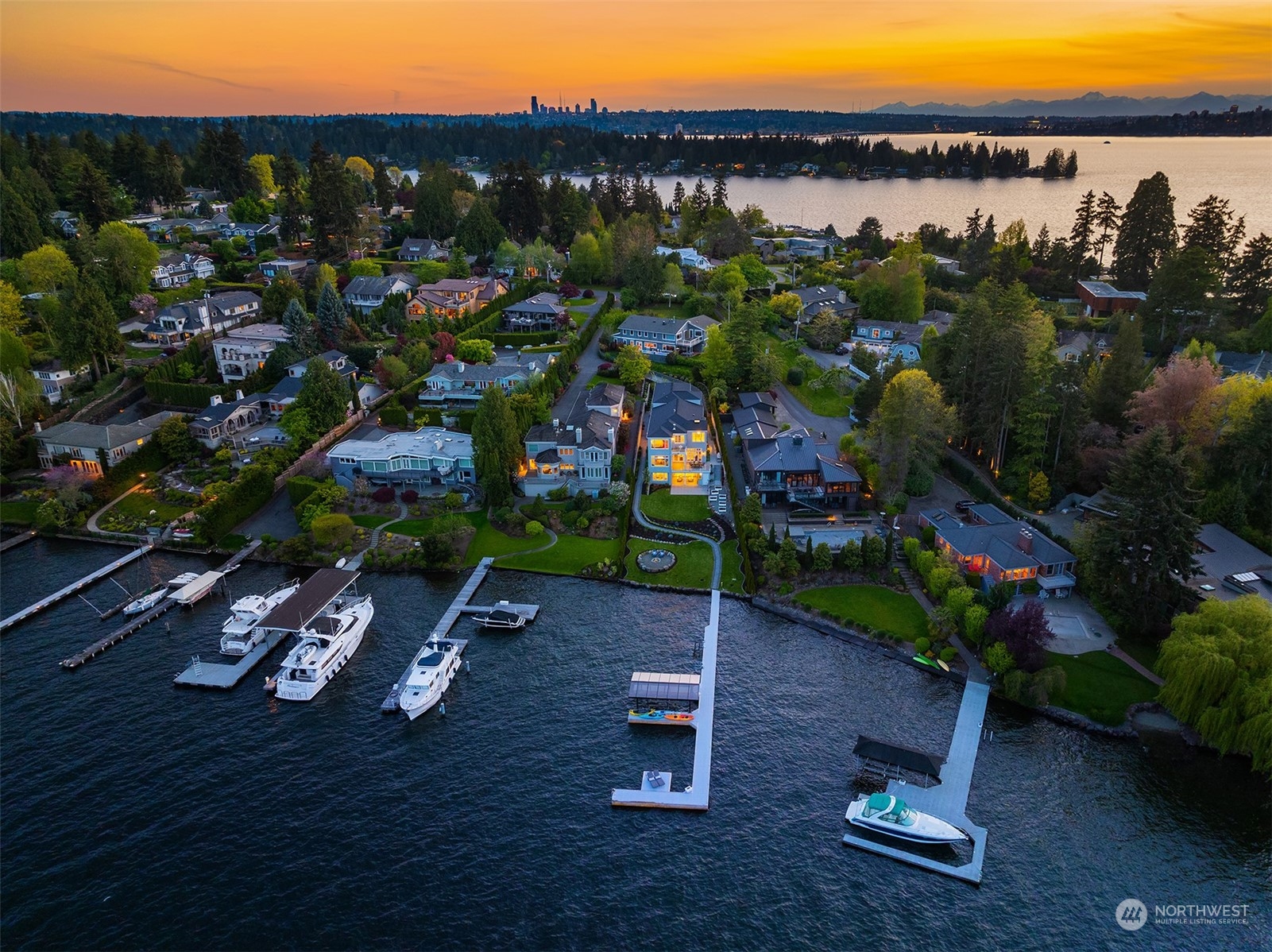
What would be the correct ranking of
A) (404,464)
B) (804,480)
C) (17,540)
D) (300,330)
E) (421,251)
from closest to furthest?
(17,540) → (804,480) → (404,464) → (300,330) → (421,251)

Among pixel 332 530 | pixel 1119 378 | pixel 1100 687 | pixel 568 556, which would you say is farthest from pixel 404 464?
pixel 1119 378

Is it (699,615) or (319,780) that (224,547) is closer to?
(319,780)

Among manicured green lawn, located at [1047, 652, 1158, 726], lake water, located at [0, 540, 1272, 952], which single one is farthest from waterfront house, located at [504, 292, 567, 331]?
manicured green lawn, located at [1047, 652, 1158, 726]

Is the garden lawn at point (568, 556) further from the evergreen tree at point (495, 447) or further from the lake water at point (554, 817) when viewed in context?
the lake water at point (554, 817)

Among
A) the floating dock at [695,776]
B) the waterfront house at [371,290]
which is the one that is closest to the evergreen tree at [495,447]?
the floating dock at [695,776]

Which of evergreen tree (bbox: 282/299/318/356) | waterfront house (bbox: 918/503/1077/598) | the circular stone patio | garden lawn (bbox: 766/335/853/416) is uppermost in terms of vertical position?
evergreen tree (bbox: 282/299/318/356)

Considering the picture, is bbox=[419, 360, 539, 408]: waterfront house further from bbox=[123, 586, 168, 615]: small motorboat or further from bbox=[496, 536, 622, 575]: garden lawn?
bbox=[123, 586, 168, 615]: small motorboat

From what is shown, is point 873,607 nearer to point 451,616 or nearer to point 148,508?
point 451,616
